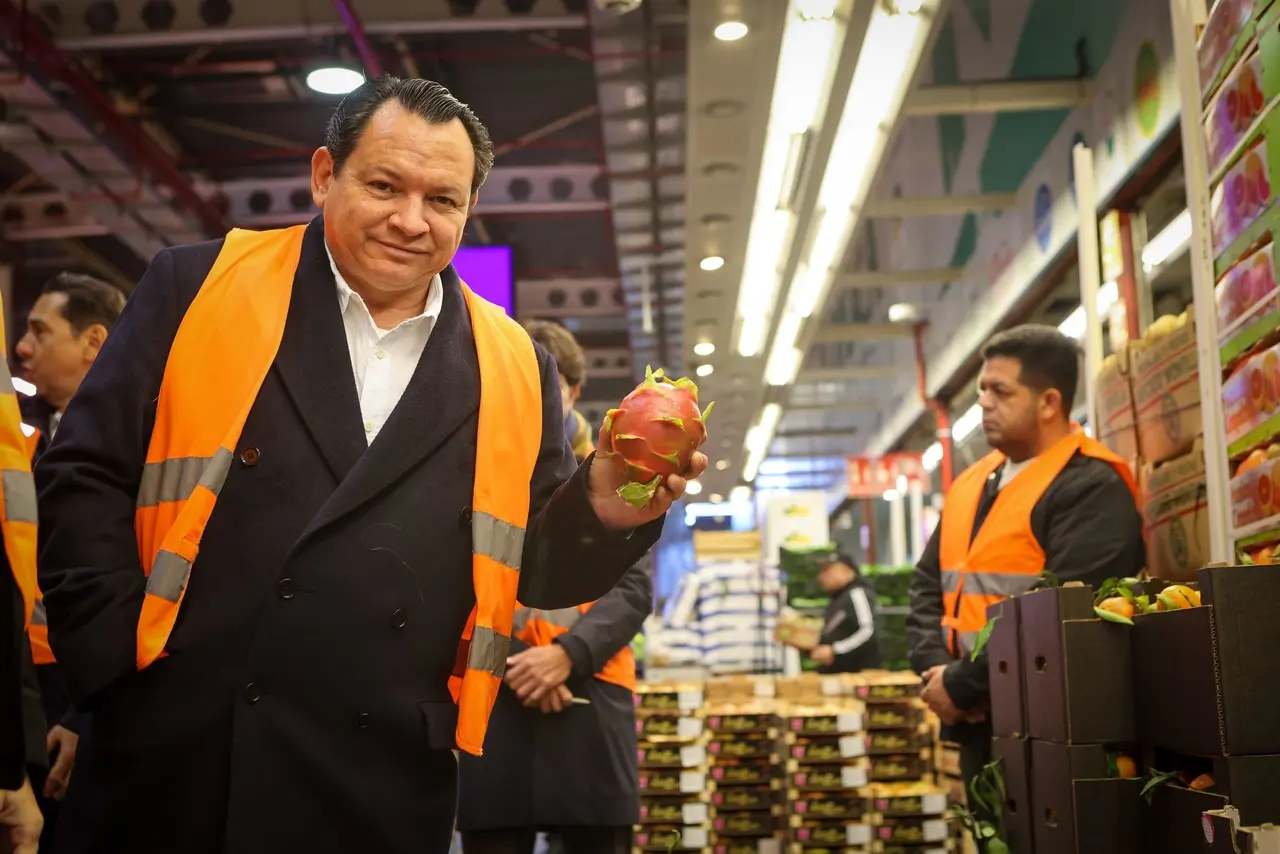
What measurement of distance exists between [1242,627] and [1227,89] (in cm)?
154

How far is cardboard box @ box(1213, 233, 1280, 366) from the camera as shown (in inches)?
116

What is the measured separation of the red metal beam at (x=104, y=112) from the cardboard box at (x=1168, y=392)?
669cm

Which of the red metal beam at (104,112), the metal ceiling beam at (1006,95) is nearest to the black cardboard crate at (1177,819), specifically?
the metal ceiling beam at (1006,95)

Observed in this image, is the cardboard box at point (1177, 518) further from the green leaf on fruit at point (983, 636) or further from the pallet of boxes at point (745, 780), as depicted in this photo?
the pallet of boxes at point (745, 780)

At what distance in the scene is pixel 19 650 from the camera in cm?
150

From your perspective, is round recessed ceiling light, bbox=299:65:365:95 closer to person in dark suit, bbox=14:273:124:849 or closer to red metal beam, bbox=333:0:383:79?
red metal beam, bbox=333:0:383:79

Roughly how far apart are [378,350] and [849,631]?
8772mm

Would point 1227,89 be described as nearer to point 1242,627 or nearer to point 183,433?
point 1242,627

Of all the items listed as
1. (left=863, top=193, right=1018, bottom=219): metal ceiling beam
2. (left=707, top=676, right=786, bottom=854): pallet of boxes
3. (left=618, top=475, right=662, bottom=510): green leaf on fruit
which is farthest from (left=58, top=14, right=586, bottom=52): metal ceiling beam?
(left=618, top=475, right=662, bottom=510): green leaf on fruit

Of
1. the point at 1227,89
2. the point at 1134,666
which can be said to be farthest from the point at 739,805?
the point at 1227,89

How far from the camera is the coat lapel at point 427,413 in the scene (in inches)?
74.9

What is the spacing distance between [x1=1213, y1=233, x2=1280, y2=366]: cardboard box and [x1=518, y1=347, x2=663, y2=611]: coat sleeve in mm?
1706

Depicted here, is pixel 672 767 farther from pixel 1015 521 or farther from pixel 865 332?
pixel 865 332

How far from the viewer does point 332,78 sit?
8.84m
